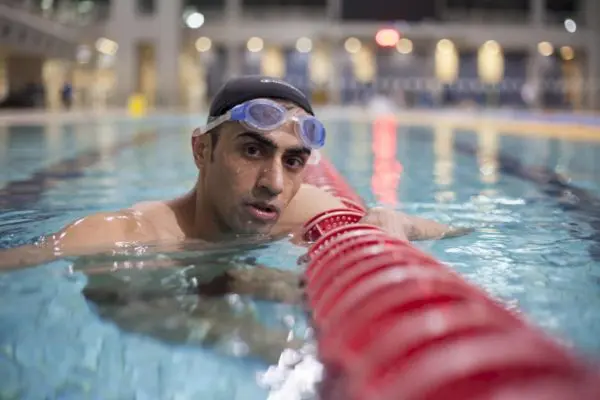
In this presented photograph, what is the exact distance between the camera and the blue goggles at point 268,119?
A: 85.5 inches

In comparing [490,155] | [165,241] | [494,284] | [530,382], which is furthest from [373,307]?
[490,155]

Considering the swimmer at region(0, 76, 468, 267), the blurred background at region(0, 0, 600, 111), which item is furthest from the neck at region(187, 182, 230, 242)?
the blurred background at region(0, 0, 600, 111)

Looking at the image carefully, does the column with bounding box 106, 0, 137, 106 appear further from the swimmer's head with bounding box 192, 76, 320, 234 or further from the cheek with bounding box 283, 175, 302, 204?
the cheek with bounding box 283, 175, 302, 204

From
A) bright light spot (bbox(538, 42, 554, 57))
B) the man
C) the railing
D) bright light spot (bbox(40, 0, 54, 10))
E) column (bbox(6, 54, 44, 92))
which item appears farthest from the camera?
bright light spot (bbox(538, 42, 554, 57))

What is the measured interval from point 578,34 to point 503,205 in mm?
26299

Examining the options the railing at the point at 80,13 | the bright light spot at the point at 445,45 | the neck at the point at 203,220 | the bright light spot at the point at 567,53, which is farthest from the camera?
the bright light spot at the point at 567,53

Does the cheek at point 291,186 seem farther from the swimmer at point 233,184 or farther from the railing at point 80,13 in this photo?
the railing at point 80,13

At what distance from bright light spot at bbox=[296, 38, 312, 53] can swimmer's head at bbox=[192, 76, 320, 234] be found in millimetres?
26229

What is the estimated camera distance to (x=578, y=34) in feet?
91.4

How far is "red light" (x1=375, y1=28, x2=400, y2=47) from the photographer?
2673cm

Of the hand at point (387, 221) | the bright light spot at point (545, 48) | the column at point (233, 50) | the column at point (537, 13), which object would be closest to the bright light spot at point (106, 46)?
the column at point (233, 50)

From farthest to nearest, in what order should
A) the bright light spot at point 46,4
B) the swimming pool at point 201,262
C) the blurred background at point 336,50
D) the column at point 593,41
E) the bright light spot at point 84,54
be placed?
the column at point 593,41 < the bright light spot at point 84,54 < the blurred background at point 336,50 < the bright light spot at point 46,4 < the swimming pool at point 201,262

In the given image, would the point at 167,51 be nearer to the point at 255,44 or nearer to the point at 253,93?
the point at 255,44

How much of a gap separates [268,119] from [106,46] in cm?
2752
